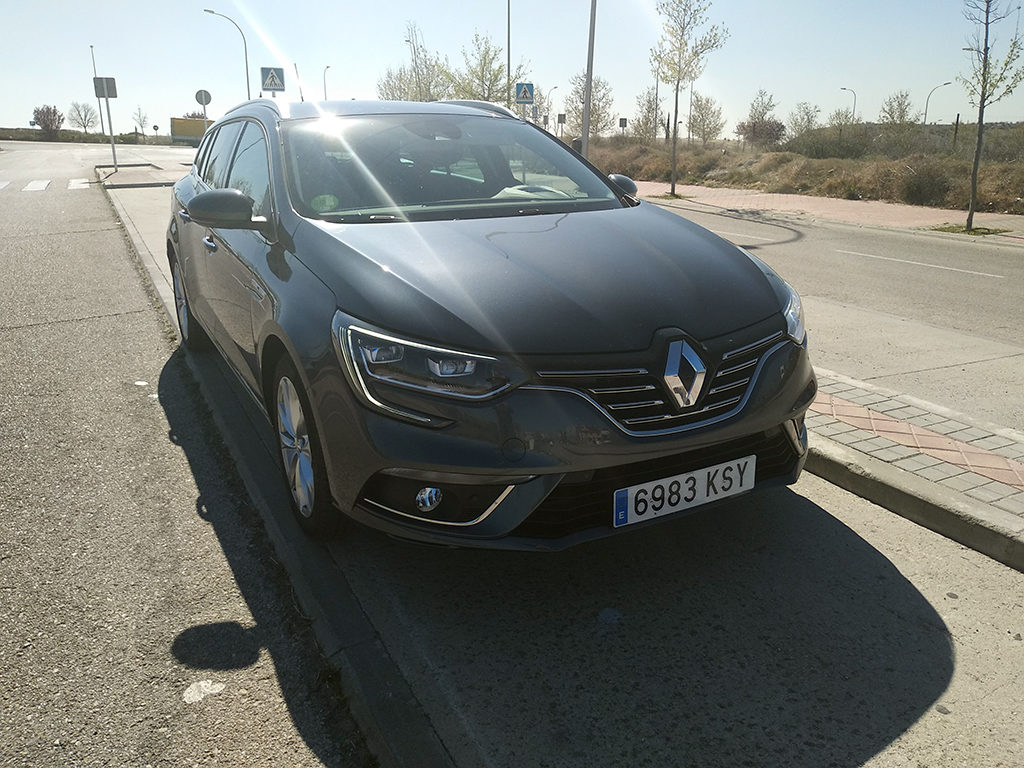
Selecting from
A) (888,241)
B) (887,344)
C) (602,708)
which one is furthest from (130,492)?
(888,241)

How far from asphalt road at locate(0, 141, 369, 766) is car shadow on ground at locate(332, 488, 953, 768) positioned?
0.34m

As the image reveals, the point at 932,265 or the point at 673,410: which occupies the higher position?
the point at 673,410

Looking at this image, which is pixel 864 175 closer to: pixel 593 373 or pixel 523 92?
pixel 523 92

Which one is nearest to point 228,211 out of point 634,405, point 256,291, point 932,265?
point 256,291

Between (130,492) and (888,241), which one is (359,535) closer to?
(130,492)

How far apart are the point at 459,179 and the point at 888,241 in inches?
479

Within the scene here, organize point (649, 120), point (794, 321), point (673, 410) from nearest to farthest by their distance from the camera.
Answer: point (673, 410) → point (794, 321) → point (649, 120)

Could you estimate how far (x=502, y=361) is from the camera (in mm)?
2484

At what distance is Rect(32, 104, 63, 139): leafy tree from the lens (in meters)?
79.3

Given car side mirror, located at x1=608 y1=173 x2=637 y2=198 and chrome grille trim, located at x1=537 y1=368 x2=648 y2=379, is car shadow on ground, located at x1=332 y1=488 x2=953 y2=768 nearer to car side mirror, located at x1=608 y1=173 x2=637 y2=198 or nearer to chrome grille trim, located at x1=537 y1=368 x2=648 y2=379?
chrome grille trim, located at x1=537 y1=368 x2=648 y2=379

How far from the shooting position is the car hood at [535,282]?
2562 millimetres

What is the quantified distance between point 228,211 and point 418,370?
4.76 feet

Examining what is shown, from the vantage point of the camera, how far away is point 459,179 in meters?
3.83

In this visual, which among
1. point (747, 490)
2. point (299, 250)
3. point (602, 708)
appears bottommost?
point (602, 708)
